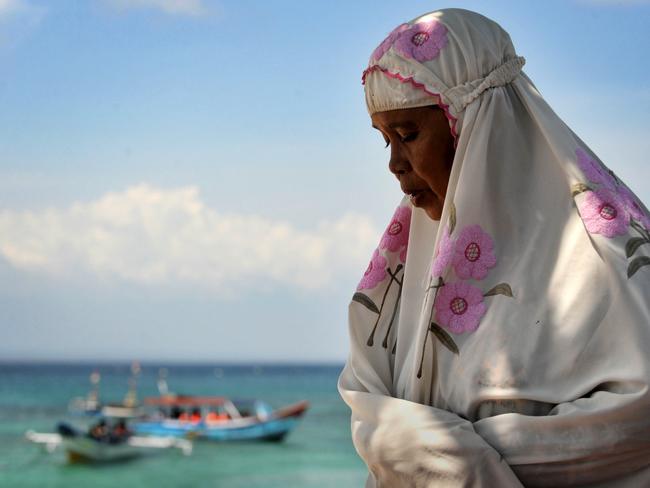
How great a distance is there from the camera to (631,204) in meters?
1.43

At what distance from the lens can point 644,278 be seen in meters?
1.31

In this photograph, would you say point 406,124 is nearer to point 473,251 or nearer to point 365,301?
point 473,251

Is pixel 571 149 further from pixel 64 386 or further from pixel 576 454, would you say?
pixel 64 386

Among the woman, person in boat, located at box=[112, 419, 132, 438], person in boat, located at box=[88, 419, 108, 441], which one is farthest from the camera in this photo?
person in boat, located at box=[112, 419, 132, 438]

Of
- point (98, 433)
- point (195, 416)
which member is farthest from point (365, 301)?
point (195, 416)

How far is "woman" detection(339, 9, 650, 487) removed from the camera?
129 cm

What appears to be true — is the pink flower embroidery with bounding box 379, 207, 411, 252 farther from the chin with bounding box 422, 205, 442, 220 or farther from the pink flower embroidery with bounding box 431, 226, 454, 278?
the pink flower embroidery with bounding box 431, 226, 454, 278

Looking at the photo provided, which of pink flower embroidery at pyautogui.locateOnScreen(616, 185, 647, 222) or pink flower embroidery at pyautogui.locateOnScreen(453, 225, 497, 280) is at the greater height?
pink flower embroidery at pyautogui.locateOnScreen(616, 185, 647, 222)

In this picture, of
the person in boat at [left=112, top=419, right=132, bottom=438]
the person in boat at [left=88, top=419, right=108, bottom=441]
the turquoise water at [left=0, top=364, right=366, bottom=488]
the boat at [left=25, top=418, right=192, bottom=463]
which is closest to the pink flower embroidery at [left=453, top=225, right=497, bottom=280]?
the turquoise water at [left=0, top=364, right=366, bottom=488]

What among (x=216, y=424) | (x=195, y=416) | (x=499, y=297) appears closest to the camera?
(x=499, y=297)

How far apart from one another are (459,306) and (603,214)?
23 cm

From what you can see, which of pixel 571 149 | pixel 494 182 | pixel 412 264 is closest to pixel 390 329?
pixel 412 264

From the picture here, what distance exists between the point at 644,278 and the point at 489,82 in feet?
1.14

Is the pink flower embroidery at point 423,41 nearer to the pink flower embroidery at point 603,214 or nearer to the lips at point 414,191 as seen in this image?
the lips at point 414,191
